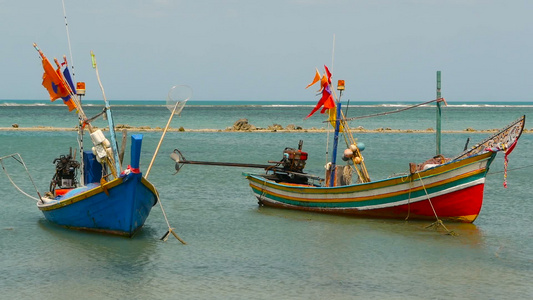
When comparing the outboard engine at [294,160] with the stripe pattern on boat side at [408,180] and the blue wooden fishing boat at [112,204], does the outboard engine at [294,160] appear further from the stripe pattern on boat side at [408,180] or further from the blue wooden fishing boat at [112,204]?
the blue wooden fishing boat at [112,204]

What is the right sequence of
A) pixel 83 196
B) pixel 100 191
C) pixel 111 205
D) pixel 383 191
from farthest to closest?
pixel 383 191 < pixel 83 196 < pixel 111 205 < pixel 100 191

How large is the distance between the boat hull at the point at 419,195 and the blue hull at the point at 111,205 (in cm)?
530

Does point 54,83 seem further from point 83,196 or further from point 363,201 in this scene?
point 363,201

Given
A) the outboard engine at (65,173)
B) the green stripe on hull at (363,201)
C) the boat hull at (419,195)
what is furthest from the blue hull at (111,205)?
the boat hull at (419,195)

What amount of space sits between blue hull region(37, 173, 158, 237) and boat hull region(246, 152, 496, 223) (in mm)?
5302

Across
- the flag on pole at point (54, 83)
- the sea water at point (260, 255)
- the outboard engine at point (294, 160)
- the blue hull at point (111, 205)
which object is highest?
the flag on pole at point (54, 83)

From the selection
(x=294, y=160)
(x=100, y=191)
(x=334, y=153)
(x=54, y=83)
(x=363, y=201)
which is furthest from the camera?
(x=294, y=160)

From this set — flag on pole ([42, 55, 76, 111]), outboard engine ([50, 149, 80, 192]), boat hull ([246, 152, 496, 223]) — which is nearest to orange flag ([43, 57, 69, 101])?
flag on pole ([42, 55, 76, 111])

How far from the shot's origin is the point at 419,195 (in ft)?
61.1

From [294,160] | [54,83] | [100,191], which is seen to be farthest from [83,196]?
[294,160]

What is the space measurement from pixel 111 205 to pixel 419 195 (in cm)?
775

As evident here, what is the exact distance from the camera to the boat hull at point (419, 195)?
18.0 meters

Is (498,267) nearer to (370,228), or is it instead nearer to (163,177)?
(370,228)

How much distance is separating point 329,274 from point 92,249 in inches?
207
